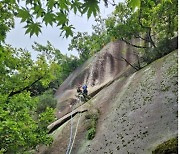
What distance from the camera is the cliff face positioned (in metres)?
10.3

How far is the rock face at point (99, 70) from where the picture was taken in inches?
1137

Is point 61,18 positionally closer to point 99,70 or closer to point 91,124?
point 91,124

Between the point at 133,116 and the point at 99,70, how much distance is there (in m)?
18.4

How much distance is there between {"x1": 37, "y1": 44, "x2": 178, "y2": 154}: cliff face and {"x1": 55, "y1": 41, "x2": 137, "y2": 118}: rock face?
925 centimetres

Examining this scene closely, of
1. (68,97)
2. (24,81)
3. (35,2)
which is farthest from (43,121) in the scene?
(68,97)

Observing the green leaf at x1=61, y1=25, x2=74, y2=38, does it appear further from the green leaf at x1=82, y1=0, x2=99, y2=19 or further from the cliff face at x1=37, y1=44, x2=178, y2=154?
the cliff face at x1=37, y1=44, x2=178, y2=154

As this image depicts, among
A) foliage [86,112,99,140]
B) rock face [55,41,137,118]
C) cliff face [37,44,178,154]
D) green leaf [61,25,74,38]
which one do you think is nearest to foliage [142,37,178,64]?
cliff face [37,44,178,154]

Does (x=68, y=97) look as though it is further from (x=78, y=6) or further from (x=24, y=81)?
(x=78, y=6)

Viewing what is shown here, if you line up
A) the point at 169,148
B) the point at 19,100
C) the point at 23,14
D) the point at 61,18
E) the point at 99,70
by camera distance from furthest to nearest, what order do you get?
the point at 99,70 → the point at 19,100 → the point at 169,148 → the point at 61,18 → the point at 23,14

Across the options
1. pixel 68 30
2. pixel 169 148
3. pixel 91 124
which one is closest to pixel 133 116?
pixel 91 124

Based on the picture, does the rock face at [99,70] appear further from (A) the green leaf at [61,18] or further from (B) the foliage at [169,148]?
(A) the green leaf at [61,18]

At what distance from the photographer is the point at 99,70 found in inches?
1214

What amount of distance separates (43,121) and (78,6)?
11.2 m

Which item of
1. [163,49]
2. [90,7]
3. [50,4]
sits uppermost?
[50,4]
